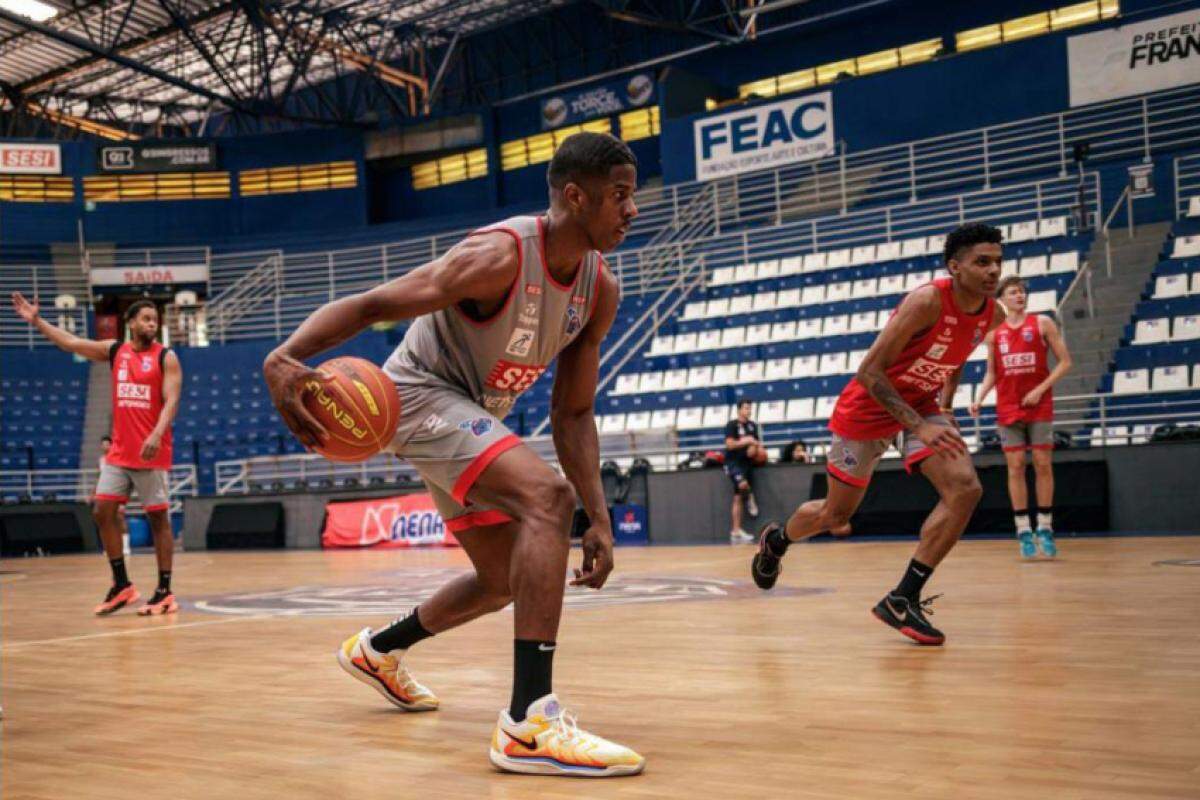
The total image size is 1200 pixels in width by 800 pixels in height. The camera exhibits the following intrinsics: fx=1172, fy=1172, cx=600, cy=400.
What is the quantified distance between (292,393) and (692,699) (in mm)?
1773

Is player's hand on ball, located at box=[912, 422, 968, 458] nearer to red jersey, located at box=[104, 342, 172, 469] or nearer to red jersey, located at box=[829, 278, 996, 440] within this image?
red jersey, located at box=[829, 278, 996, 440]

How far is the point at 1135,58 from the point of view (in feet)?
64.5

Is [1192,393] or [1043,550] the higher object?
[1192,393]

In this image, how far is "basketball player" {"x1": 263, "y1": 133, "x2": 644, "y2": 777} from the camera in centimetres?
300

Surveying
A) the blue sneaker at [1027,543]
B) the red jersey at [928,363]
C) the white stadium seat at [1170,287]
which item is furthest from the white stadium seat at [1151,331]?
the red jersey at [928,363]

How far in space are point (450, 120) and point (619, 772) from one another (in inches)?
1254

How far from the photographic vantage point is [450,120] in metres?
33.2

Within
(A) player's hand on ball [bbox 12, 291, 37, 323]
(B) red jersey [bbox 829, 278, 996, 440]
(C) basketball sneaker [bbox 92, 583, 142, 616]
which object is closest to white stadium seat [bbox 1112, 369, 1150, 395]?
(B) red jersey [bbox 829, 278, 996, 440]

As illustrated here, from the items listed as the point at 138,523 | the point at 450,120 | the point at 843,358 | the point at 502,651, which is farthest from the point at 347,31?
the point at 502,651

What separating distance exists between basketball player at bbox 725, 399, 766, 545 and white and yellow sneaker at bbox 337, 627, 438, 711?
32.8 ft

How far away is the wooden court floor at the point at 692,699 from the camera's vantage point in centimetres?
279

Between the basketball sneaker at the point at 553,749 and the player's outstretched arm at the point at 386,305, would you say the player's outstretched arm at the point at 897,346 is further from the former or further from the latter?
the basketball sneaker at the point at 553,749

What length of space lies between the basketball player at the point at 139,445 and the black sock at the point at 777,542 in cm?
399

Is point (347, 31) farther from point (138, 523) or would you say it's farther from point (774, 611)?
point (774, 611)
